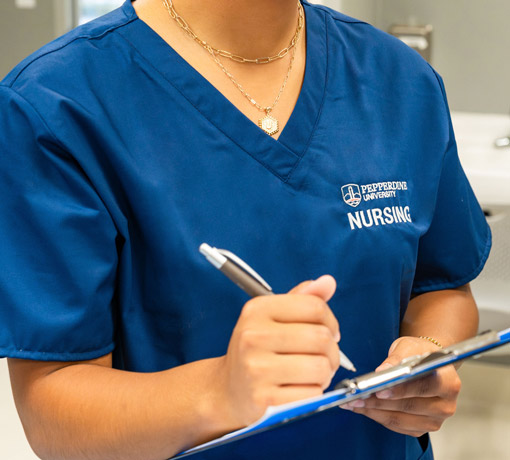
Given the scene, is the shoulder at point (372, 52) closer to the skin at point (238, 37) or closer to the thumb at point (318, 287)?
the skin at point (238, 37)

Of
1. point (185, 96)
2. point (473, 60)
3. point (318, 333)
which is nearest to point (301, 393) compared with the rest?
point (318, 333)

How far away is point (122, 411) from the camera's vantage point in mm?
564

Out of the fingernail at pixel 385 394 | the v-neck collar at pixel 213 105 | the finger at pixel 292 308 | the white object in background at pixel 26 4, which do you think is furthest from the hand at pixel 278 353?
the white object in background at pixel 26 4

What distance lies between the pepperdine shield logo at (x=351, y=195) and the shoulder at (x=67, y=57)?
0.26m

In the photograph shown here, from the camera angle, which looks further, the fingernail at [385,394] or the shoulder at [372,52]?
the shoulder at [372,52]

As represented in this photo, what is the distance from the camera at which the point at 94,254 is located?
0.59 meters

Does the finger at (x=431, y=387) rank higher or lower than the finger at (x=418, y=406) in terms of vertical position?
higher

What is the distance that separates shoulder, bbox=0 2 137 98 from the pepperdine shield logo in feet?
0.85

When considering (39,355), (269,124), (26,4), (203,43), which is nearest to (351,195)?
(269,124)

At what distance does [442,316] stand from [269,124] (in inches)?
11.8

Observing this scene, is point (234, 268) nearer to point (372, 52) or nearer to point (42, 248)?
point (42, 248)

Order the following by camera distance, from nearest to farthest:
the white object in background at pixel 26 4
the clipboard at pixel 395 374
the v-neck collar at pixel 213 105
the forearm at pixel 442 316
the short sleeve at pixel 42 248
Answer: the clipboard at pixel 395 374 → the short sleeve at pixel 42 248 → the v-neck collar at pixel 213 105 → the forearm at pixel 442 316 → the white object in background at pixel 26 4

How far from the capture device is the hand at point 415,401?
2.07 ft

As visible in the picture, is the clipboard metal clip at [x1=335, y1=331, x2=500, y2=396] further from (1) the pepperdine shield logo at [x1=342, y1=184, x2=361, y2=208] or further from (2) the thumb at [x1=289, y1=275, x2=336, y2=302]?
(1) the pepperdine shield logo at [x1=342, y1=184, x2=361, y2=208]
